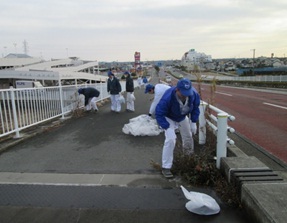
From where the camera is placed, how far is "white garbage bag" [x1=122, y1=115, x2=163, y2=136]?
6667mm

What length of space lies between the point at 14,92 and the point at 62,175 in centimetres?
344

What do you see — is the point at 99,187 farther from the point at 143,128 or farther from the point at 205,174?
the point at 143,128

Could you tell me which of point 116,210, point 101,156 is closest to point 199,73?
point 101,156

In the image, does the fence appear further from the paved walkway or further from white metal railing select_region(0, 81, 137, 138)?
the paved walkway

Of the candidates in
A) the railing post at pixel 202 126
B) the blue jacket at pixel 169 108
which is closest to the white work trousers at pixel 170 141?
Result: the blue jacket at pixel 169 108

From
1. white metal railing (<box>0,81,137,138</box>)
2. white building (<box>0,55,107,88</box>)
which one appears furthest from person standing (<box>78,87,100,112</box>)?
white building (<box>0,55,107,88</box>)

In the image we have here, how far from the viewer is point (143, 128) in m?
6.75

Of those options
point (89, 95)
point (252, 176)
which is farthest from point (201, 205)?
point (89, 95)

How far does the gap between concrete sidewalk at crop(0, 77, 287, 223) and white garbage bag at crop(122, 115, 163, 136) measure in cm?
46

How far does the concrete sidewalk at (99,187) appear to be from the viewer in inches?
115

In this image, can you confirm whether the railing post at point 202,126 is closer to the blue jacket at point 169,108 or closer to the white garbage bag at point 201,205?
the blue jacket at point 169,108

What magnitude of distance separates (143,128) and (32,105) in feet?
11.3

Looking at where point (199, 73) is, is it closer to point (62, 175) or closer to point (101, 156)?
point (101, 156)

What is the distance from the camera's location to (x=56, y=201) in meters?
3.31
